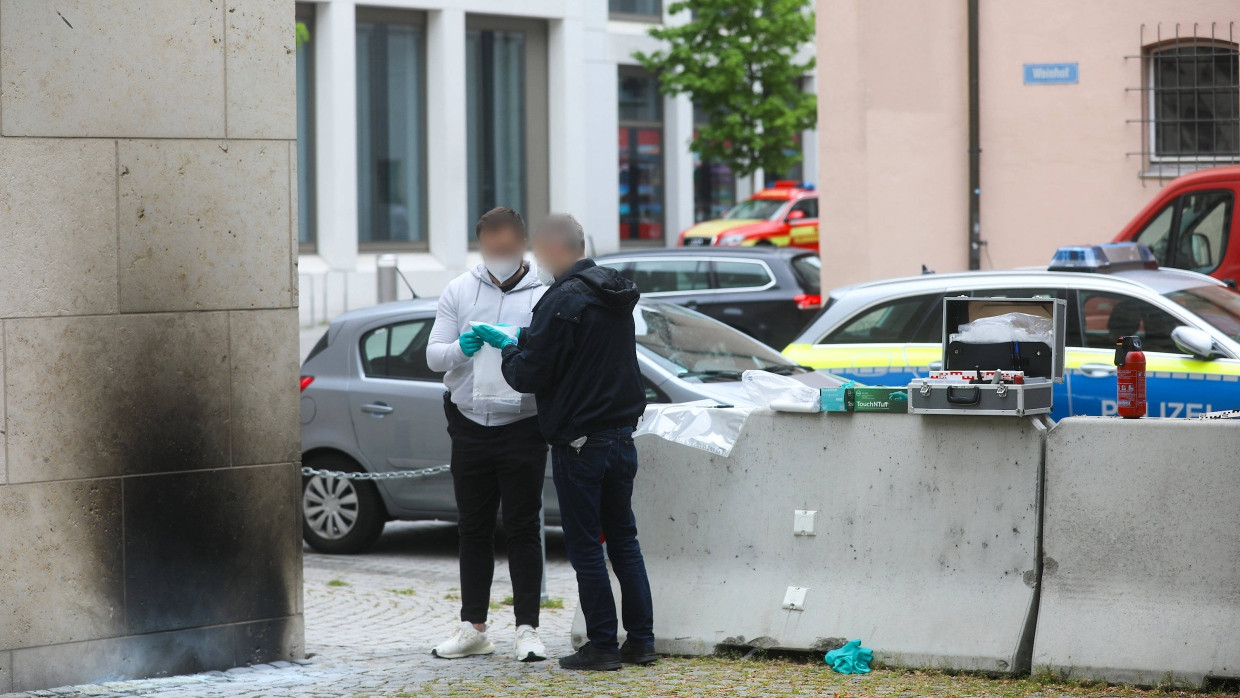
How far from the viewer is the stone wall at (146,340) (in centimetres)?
584

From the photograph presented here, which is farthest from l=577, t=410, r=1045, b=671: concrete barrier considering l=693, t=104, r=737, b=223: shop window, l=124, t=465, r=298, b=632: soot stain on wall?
l=693, t=104, r=737, b=223: shop window

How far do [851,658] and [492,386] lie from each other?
1810 millimetres

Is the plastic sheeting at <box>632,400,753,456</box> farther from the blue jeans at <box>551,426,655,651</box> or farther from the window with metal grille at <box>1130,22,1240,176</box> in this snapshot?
the window with metal grille at <box>1130,22,1240,176</box>

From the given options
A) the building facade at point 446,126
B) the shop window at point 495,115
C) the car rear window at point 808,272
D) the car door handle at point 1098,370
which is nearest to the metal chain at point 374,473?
the car door handle at point 1098,370

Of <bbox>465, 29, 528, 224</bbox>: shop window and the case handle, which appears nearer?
the case handle

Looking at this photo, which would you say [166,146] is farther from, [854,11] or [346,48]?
[346,48]

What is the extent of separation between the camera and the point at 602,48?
104 feet

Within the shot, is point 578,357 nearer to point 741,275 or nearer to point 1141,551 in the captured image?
point 1141,551

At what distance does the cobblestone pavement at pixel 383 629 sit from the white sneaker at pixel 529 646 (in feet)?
0.15

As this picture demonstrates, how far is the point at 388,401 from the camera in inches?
386

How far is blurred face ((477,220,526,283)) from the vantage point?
21.3 ft

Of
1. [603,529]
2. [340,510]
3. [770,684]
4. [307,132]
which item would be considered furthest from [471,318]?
[307,132]

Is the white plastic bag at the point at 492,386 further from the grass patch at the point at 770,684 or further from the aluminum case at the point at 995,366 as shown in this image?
the aluminum case at the point at 995,366

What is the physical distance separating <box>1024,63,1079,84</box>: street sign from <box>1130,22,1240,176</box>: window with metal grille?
0.65 m
